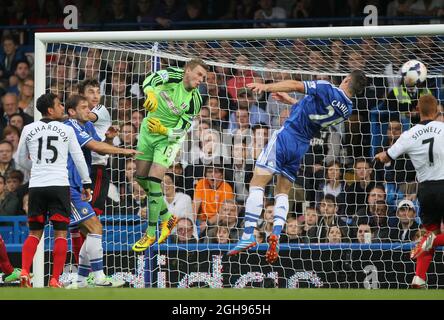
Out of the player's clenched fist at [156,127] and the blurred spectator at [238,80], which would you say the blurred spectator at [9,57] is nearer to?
the blurred spectator at [238,80]

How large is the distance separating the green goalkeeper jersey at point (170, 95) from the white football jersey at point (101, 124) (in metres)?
0.50

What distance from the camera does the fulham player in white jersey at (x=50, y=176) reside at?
1110 cm

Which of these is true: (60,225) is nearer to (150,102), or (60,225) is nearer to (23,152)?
(23,152)

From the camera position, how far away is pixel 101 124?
12.6m

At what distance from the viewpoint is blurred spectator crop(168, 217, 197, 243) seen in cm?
1312

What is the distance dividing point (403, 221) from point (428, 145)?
5.76 ft

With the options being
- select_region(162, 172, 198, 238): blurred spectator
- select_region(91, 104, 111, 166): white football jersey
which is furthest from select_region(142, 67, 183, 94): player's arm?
select_region(162, 172, 198, 238): blurred spectator

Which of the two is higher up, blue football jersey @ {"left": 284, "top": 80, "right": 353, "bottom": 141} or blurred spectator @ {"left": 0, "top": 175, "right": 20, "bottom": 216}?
blue football jersey @ {"left": 284, "top": 80, "right": 353, "bottom": 141}

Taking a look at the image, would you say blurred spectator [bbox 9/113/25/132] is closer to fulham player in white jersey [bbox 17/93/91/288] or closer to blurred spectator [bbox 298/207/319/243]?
blurred spectator [bbox 298/207/319/243]

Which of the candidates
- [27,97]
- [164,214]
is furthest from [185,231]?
[27,97]

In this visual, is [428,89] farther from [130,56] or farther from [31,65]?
[31,65]

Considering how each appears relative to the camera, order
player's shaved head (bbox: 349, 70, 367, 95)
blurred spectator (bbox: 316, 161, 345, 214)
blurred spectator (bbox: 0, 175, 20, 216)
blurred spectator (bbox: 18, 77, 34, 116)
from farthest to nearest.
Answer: blurred spectator (bbox: 18, 77, 34, 116)
blurred spectator (bbox: 0, 175, 20, 216)
blurred spectator (bbox: 316, 161, 345, 214)
player's shaved head (bbox: 349, 70, 367, 95)

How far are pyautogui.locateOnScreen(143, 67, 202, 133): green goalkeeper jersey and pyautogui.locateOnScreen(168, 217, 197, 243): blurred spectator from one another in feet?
4.13

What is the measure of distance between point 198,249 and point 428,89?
10.6ft
